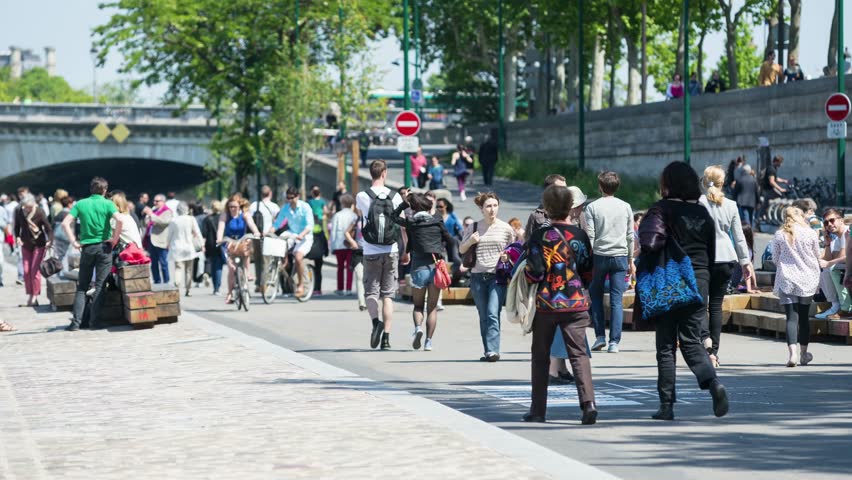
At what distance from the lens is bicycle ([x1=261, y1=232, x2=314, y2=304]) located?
22953mm

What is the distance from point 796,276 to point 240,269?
9.94 meters

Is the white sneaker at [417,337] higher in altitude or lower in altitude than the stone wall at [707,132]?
lower

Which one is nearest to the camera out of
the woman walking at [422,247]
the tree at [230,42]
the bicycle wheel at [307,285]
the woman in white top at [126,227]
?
the woman walking at [422,247]

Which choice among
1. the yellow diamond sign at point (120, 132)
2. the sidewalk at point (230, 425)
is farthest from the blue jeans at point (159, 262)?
the yellow diamond sign at point (120, 132)

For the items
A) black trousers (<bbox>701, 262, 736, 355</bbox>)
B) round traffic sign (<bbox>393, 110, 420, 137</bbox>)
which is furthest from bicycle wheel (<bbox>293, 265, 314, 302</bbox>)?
black trousers (<bbox>701, 262, 736, 355</bbox>)

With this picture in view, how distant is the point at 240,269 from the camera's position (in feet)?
72.5

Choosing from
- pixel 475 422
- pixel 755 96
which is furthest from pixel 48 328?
pixel 755 96

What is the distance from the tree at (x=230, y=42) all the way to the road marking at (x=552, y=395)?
3972cm

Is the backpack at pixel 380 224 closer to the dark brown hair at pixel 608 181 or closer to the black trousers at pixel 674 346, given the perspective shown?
the dark brown hair at pixel 608 181

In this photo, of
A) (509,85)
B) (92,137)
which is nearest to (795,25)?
(509,85)

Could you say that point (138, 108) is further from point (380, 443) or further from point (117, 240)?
point (380, 443)

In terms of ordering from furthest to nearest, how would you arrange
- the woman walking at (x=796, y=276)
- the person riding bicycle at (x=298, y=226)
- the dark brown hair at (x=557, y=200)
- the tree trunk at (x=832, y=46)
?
the tree trunk at (x=832, y=46), the person riding bicycle at (x=298, y=226), the woman walking at (x=796, y=276), the dark brown hair at (x=557, y=200)

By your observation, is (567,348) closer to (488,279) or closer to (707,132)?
(488,279)

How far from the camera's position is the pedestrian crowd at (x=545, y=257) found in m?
10.2
